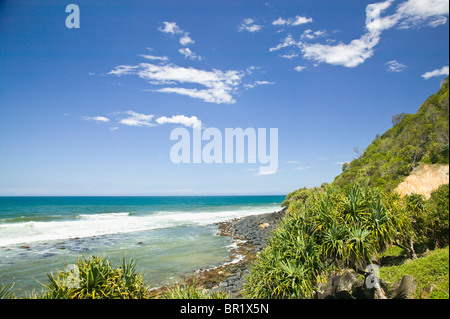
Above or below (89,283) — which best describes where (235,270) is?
below

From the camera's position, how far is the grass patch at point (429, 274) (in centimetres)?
834

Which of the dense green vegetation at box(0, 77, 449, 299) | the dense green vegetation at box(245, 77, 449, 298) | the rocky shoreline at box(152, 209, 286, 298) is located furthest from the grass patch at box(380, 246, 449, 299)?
the rocky shoreline at box(152, 209, 286, 298)

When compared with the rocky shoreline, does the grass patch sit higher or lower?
higher

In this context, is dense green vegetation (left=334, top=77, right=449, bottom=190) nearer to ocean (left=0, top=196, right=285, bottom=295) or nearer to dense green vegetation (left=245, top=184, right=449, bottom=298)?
dense green vegetation (left=245, top=184, right=449, bottom=298)

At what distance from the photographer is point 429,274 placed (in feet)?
32.3

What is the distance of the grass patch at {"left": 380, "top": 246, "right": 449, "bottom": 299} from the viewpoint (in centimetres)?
834

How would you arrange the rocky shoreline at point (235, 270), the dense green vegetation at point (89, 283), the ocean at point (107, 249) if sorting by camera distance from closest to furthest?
1. the dense green vegetation at point (89, 283)
2. the rocky shoreline at point (235, 270)
3. the ocean at point (107, 249)

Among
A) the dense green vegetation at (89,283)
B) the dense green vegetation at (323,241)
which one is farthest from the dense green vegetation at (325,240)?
the dense green vegetation at (89,283)

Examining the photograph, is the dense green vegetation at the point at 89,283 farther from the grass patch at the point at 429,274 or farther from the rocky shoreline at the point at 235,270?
the grass patch at the point at 429,274

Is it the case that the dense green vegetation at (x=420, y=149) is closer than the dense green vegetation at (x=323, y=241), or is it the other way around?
the dense green vegetation at (x=323, y=241)

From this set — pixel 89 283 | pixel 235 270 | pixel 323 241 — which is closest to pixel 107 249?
pixel 235 270

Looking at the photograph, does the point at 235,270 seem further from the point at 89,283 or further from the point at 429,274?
the point at 89,283
